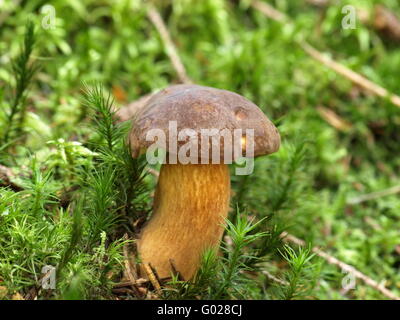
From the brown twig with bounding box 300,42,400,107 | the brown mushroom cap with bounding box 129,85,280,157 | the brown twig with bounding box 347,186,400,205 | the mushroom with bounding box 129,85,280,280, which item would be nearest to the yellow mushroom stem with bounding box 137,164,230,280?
the mushroom with bounding box 129,85,280,280

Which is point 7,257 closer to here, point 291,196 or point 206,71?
point 291,196

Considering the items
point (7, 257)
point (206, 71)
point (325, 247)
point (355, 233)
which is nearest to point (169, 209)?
point (7, 257)

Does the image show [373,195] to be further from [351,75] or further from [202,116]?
[202,116]

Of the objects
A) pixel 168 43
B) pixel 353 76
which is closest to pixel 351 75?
pixel 353 76

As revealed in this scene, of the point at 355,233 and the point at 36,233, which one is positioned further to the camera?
the point at 355,233

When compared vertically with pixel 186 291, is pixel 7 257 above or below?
above

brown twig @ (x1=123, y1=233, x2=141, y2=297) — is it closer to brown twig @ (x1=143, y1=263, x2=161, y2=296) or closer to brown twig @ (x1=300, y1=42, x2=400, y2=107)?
brown twig @ (x1=143, y1=263, x2=161, y2=296)

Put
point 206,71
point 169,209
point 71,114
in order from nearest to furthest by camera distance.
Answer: point 169,209 < point 71,114 < point 206,71
